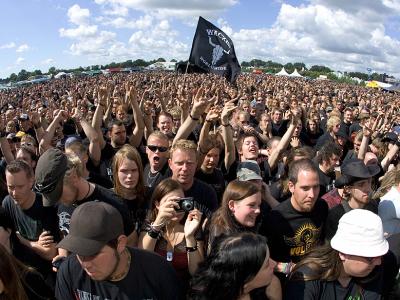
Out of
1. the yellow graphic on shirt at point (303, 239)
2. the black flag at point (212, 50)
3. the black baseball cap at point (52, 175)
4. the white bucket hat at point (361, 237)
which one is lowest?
the yellow graphic on shirt at point (303, 239)

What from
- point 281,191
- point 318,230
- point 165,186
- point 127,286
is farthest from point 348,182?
point 127,286

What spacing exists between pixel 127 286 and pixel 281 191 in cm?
251

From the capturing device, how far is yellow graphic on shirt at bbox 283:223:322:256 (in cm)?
313

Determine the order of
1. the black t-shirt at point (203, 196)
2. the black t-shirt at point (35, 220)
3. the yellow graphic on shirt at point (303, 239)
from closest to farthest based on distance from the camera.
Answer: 1. the yellow graphic on shirt at point (303, 239)
2. the black t-shirt at point (35, 220)
3. the black t-shirt at point (203, 196)

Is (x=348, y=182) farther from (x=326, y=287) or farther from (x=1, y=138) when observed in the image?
(x=1, y=138)

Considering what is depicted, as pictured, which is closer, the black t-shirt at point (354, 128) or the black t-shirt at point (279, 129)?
the black t-shirt at point (279, 129)

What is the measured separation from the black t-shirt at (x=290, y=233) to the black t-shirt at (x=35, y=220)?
1.80 meters

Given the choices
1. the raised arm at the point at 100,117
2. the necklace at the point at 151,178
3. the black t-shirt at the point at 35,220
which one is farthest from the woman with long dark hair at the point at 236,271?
the raised arm at the point at 100,117

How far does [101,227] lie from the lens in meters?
1.91

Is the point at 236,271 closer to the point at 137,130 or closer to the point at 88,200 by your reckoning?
the point at 88,200

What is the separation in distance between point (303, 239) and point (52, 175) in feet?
6.90

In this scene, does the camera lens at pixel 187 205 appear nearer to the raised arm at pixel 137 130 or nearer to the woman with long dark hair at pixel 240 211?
the woman with long dark hair at pixel 240 211

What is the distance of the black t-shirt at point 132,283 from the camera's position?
2072mm

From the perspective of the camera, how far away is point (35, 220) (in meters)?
3.30
